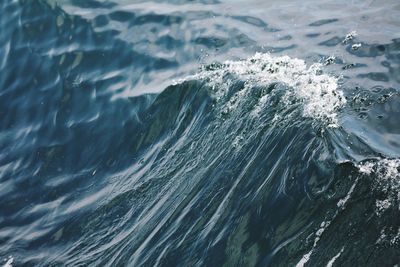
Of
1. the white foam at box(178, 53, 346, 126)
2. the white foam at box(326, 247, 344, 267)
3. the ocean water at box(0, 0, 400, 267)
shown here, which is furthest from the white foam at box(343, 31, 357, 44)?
the white foam at box(326, 247, 344, 267)

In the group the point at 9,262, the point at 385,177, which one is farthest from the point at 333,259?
the point at 9,262

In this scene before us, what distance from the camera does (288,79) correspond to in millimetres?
5984

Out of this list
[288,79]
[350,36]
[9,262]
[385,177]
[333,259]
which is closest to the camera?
[333,259]

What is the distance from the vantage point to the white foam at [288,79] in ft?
17.7

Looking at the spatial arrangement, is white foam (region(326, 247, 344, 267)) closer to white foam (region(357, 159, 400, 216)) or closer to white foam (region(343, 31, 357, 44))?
white foam (region(357, 159, 400, 216))

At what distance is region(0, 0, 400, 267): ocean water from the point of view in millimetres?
4535

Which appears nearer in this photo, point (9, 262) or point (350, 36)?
point (9, 262)

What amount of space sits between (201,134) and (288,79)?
3.57 ft

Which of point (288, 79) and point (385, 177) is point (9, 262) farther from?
point (385, 177)

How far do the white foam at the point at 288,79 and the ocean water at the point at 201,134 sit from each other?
0.02 meters

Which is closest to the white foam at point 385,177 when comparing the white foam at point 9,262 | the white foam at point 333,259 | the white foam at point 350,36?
the white foam at point 333,259

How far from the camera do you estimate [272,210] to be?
4.70m

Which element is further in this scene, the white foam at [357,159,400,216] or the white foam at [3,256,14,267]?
the white foam at [3,256,14,267]

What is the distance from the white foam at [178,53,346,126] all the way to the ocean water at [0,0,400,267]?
20 millimetres
